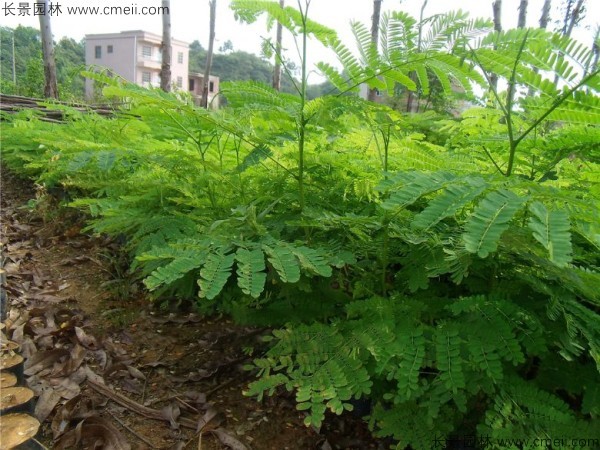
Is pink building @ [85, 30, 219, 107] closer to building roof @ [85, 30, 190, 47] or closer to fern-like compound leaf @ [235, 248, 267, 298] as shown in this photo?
building roof @ [85, 30, 190, 47]

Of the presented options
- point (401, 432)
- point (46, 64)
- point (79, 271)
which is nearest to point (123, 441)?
point (401, 432)

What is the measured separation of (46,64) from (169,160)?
39.8 feet

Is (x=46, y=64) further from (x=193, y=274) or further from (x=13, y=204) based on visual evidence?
(x=193, y=274)

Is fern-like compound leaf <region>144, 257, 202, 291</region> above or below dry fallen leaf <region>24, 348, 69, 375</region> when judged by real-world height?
above

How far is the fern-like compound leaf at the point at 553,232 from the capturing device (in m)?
0.92

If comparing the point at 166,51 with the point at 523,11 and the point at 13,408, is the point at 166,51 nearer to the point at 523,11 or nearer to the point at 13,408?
the point at 523,11

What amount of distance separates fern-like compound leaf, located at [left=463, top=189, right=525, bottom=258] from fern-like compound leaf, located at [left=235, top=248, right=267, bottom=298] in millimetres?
538

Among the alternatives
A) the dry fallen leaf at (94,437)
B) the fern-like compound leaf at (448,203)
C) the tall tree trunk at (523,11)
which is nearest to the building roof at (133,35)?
the tall tree trunk at (523,11)

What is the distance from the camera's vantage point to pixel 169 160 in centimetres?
204

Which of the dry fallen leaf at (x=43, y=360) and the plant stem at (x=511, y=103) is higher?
the plant stem at (x=511, y=103)

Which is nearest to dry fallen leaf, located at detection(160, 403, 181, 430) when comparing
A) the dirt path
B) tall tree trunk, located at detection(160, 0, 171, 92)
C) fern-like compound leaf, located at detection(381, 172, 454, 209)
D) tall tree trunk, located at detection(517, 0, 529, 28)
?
the dirt path

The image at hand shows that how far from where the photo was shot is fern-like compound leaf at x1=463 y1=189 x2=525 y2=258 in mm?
964

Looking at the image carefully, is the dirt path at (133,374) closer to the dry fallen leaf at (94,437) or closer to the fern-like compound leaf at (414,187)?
the dry fallen leaf at (94,437)

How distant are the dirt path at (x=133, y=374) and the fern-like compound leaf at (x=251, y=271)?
972 mm
